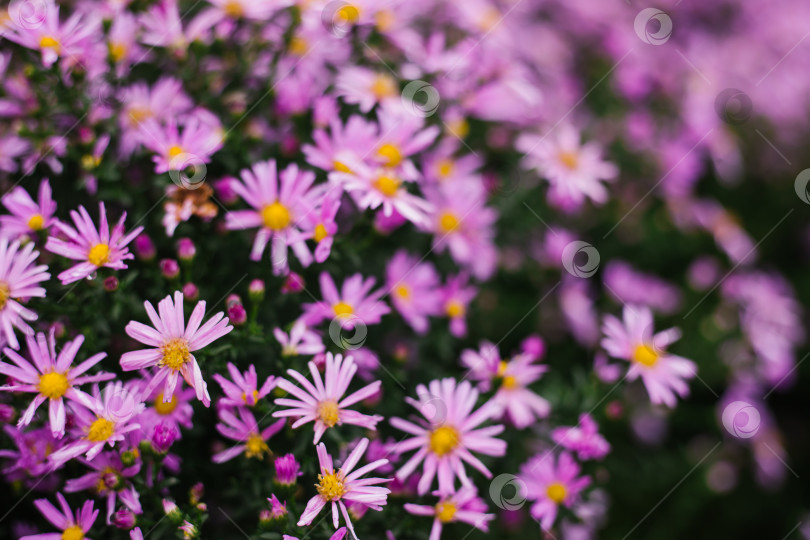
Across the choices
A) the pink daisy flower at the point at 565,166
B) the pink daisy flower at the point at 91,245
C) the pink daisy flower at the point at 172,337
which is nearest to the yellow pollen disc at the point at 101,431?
the pink daisy flower at the point at 172,337

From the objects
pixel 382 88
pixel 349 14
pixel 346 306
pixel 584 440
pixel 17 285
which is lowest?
pixel 17 285

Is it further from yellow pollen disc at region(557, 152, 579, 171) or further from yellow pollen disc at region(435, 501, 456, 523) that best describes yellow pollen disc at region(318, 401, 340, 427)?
yellow pollen disc at region(557, 152, 579, 171)

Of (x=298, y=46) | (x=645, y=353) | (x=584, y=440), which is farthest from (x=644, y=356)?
(x=298, y=46)

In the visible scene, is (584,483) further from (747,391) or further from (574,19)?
(574,19)

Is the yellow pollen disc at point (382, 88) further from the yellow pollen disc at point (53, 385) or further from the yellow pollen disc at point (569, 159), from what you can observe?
the yellow pollen disc at point (53, 385)

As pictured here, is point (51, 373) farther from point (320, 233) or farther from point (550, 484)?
point (550, 484)

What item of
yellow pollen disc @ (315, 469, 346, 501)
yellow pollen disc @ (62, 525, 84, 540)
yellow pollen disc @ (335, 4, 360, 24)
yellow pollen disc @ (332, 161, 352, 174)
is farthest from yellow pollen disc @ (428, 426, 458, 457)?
yellow pollen disc @ (335, 4, 360, 24)
